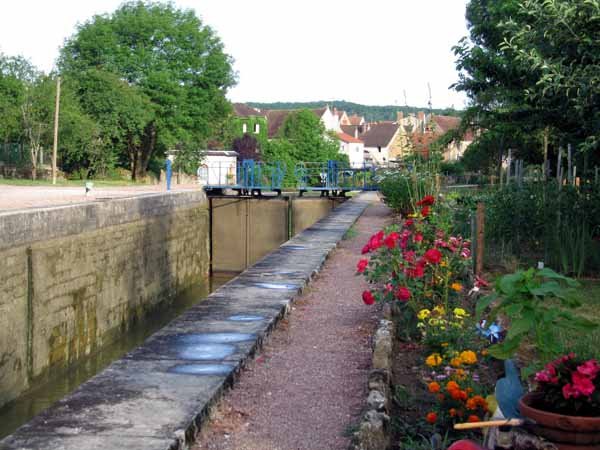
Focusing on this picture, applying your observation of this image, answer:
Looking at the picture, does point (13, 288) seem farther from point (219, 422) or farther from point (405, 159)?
point (219, 422)

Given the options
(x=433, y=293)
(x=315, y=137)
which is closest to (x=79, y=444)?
(x=433, y=293)

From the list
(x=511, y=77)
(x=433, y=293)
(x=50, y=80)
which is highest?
(x=50, y=80)

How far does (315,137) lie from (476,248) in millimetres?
61300

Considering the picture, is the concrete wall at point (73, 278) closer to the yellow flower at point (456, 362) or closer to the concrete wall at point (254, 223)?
the concrete wall at point (254, 223)

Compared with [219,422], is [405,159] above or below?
above

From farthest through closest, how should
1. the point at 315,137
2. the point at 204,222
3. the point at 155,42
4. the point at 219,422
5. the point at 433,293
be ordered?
the point at 315,137, the point at 155,42, the point at 204,222, the point at 433,293, the point at 219,422

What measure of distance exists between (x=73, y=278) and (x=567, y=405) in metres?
13.5

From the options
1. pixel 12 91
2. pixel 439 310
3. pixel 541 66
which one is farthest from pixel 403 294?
pixel 12 91

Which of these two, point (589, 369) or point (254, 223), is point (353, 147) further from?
point (589, 369)

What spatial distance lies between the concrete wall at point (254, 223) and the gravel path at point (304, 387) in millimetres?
22575

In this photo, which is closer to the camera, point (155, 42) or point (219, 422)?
point (219, 422)

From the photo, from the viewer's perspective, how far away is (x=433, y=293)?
24.7 ft

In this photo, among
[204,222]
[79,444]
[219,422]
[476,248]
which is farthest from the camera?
[204,222]

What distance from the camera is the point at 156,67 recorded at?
49844mm
